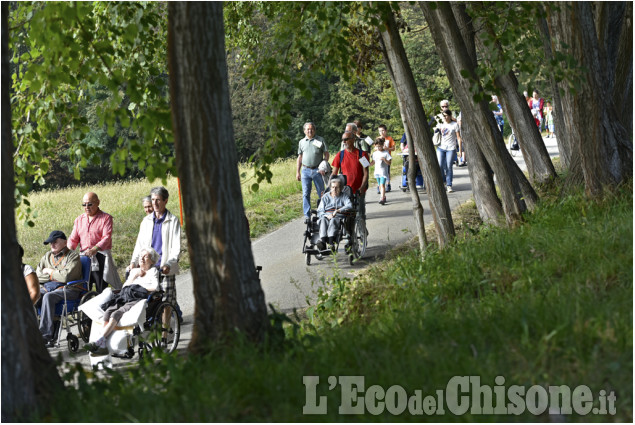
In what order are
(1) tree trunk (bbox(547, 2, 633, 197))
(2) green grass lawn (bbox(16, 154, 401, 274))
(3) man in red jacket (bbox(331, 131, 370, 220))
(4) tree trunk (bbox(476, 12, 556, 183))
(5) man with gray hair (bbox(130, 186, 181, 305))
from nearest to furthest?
(1) tree trunk (bbox(547, 2, 633, 197)), (5) man with gray hair (bbox(130, 186, 181, 305)), (4) tree trunk (bbox(476, 12, 556, 183)), (3) man in red jacket (bbox(331, 131, 370, 220)), (2) green grass lawn (bbox(16, 154, 401, 274))

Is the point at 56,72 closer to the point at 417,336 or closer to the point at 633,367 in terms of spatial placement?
the point at 417,336

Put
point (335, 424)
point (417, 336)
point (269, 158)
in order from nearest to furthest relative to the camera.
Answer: point (335, 424), point (417, 336), point (269, 158)

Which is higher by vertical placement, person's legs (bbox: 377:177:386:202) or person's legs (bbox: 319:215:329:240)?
person's legs (bbox: 377:177:386:202)

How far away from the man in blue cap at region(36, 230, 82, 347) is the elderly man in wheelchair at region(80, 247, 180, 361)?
991 mm

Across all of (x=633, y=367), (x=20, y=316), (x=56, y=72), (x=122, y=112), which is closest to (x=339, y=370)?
(x=633, y=367)

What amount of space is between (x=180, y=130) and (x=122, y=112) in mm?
640

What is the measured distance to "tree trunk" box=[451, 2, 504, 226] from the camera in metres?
11.1

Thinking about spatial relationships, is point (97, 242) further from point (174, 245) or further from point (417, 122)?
point (417, 122)

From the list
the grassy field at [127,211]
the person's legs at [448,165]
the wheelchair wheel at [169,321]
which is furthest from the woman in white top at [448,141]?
the wheelchair wheel at [169,321]

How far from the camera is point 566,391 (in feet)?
15.0

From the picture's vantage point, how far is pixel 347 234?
1320 centimetres

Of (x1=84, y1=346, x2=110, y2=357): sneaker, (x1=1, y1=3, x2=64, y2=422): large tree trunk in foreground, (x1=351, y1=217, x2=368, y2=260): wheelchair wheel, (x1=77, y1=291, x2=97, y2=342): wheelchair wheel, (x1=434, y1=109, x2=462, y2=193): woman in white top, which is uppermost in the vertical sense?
(x1=434, y1=109, x2=462, y2=193): woman in white top

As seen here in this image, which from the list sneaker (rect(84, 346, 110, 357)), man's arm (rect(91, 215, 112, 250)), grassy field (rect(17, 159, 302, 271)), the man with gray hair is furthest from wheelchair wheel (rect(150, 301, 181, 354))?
grassy field (rect(17, 159, 302, 271))

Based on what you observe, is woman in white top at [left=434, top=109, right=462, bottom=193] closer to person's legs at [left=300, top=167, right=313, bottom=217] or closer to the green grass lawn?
the green grass lawn
